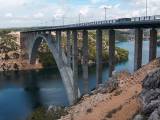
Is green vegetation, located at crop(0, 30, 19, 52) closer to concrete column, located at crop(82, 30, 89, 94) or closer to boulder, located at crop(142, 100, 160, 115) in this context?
concrete column, located at crop(82, 30, 89, 94)

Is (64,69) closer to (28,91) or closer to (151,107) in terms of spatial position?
(28,91)

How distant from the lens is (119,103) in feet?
105

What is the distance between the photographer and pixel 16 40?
6393 inches

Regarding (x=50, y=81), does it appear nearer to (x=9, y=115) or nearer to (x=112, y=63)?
(x=9, y=115)

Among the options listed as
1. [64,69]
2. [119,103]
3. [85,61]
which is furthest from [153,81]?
[64,69]

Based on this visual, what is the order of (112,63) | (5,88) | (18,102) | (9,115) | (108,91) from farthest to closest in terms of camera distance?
(5,88), (18,102), (9,115), (112,63), (108,91)

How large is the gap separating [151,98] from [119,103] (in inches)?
317

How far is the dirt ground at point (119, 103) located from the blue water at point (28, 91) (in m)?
31.2

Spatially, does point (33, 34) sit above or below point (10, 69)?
above

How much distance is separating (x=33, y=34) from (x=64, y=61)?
55.8 metres

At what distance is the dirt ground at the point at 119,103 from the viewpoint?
2875 centimetres

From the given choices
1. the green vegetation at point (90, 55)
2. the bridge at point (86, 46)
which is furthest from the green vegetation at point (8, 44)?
the bridge at point (86, 46)

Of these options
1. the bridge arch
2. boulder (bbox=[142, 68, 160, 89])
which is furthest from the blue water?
boulder (bbox=[142, 68, 160, 89])

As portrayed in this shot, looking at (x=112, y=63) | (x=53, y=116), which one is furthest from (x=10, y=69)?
(x=53, y=116)
